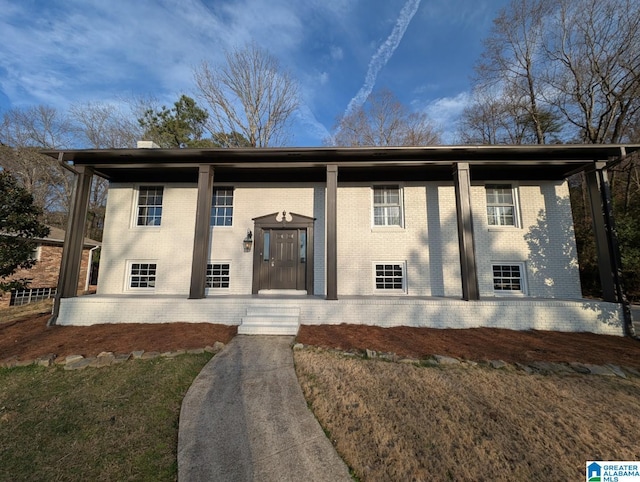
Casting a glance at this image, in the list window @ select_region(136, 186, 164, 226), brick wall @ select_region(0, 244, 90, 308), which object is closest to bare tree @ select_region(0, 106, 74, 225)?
brick wall @ select_region(0, 244, 90, 308)

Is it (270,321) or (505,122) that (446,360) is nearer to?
(270,321)

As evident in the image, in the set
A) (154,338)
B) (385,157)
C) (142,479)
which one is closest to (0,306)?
(154,338)

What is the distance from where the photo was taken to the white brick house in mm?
7125

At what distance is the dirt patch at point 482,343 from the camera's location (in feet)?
15.1

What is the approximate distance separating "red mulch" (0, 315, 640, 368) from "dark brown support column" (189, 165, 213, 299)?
1016 millimetres

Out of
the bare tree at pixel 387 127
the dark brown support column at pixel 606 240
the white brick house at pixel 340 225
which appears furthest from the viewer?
the bare tree at pixel 387 127

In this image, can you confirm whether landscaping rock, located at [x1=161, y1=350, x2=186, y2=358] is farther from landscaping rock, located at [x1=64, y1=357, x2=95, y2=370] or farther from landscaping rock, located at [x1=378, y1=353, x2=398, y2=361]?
landscaping rock, located at [x1=378, y1=353, x2=398, y2=361]

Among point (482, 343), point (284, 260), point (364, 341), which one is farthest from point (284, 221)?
point (482, 343)

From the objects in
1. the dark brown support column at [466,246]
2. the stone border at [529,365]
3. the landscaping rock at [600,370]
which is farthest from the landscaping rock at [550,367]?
the dark brown support column at [466,246]

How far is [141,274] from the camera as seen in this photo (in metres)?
8.31

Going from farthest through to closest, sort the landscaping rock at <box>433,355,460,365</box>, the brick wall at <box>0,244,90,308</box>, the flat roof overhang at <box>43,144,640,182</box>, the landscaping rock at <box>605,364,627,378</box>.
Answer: the brick wall at <box>0,244,90,308</box> → the flat roof overhang at <box>43,144,640,182</box> → the landscaping rock at <box>433,355,460,365</box> → the landscaping rock at <box>605,364,627,378</box>

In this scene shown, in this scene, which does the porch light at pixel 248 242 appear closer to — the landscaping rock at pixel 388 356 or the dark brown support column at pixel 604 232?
the landscaping rock at pixel 388 356

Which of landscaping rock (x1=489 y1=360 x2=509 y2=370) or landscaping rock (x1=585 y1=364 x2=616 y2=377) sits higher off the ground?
landscaping rock (x1=489 y1=360 x2=509 y2=370)

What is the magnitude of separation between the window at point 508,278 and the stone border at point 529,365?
12.7ft
